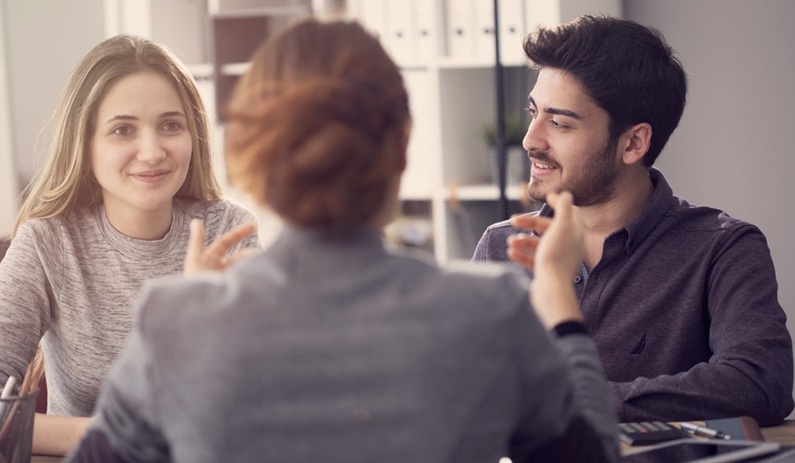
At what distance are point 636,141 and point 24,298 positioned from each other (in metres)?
1.20

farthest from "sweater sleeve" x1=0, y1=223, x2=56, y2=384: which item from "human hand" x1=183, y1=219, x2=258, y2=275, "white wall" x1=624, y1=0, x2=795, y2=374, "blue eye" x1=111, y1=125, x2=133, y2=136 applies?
"white wall" x1=624, y1=0, x2=795, y2=374

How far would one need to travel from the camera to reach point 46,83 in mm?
3879

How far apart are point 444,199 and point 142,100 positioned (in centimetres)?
181

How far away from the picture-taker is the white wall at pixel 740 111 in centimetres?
285

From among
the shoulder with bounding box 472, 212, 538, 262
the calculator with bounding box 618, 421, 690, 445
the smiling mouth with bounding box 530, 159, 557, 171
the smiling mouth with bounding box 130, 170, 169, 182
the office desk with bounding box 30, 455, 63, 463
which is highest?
the smiling mouth with bounding box 130, 170, 169, 182

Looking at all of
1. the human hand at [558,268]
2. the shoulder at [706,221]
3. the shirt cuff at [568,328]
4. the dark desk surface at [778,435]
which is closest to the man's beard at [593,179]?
Result: the shoulder at [706,221]

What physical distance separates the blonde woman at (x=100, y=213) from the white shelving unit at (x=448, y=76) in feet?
4.45

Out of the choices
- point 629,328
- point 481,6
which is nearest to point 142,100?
point 629,328

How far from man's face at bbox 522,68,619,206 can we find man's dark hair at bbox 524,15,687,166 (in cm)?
2

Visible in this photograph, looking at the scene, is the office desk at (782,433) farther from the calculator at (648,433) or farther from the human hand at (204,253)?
the human hand at (204,253)

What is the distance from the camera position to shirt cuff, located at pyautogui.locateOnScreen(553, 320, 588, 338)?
3.06 feet

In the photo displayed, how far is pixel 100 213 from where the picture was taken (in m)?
1.86

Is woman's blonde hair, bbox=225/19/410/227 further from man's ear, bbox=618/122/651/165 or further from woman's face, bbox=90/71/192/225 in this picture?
man's ear, bbox=618/122/651/165

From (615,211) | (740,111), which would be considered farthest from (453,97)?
(615,211)
